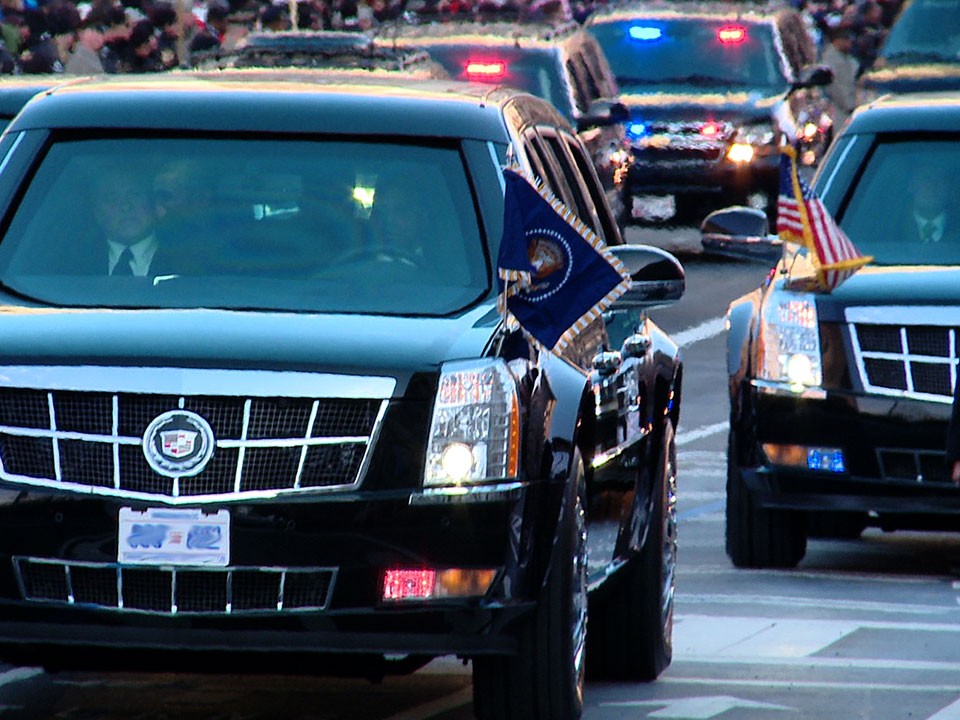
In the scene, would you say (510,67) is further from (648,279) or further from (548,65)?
(648,279)

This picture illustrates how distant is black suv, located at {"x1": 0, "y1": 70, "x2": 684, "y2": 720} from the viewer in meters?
7.00

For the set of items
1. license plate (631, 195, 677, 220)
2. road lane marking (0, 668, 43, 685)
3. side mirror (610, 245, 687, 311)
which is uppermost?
side mirror (610, 245, 687, 311)

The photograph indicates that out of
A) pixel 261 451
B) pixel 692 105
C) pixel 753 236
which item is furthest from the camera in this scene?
pixel 692 105

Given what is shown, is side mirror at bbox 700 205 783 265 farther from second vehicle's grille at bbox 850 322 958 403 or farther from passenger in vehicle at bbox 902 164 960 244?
second vehicle's grille at bbox 850 322 958 403

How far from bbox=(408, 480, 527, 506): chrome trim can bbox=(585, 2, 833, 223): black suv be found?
17.9 metres

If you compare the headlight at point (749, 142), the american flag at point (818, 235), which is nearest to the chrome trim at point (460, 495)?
the american flag at point (818, 235)

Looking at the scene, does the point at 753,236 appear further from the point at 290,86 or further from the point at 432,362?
the point at 432,362

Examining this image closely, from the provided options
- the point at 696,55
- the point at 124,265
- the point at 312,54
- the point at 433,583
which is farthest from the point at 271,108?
the point at 696,55

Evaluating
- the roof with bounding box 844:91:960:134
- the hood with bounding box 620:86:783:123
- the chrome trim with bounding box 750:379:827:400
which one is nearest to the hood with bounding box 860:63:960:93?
the hood with bounding box 620:86:783:123

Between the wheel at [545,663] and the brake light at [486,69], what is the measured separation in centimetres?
1788

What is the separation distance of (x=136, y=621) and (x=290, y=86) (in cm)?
200

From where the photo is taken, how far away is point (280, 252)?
793 centimetres

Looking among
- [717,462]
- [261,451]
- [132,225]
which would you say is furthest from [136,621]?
[717,462]

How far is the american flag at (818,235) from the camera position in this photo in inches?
454
